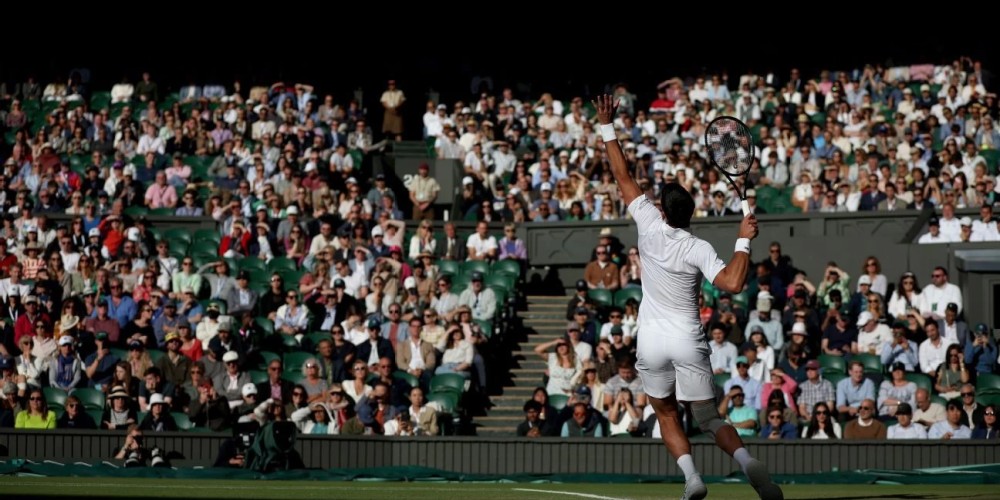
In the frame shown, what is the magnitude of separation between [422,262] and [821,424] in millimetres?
6247

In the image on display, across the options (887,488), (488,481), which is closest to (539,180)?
(488,481)

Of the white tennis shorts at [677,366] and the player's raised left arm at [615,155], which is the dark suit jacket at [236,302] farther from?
the white tennis shorts at [677,366]

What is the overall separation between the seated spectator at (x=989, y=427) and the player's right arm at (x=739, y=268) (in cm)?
798

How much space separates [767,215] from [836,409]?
504cm

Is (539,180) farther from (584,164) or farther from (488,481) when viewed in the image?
(488,481)

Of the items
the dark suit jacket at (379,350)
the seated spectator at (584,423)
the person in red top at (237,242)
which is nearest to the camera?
the seated spectator at (584,423)

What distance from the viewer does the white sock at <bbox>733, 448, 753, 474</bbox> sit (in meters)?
7.99

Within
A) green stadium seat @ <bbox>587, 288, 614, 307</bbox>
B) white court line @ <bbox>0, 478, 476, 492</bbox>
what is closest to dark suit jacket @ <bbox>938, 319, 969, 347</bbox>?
green stadium seat @ <bbox>587, 288, 614, 307</bbox>

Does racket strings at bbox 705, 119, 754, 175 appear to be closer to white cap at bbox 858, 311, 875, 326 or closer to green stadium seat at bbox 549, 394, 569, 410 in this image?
green stadium seat at bbox 549, 394, 569, 410

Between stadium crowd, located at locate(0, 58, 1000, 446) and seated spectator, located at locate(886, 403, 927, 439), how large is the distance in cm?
5

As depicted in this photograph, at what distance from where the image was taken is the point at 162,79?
30.9 meters

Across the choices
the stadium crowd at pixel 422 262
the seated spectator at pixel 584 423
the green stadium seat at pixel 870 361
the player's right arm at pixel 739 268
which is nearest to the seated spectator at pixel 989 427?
the stadium crowd at pixel 422 262

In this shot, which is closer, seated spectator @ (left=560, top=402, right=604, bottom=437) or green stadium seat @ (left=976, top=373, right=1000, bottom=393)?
seated spectator @ (left=560, top=402, right=604, bottom=437)

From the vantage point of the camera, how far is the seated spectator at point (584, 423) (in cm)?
1594
